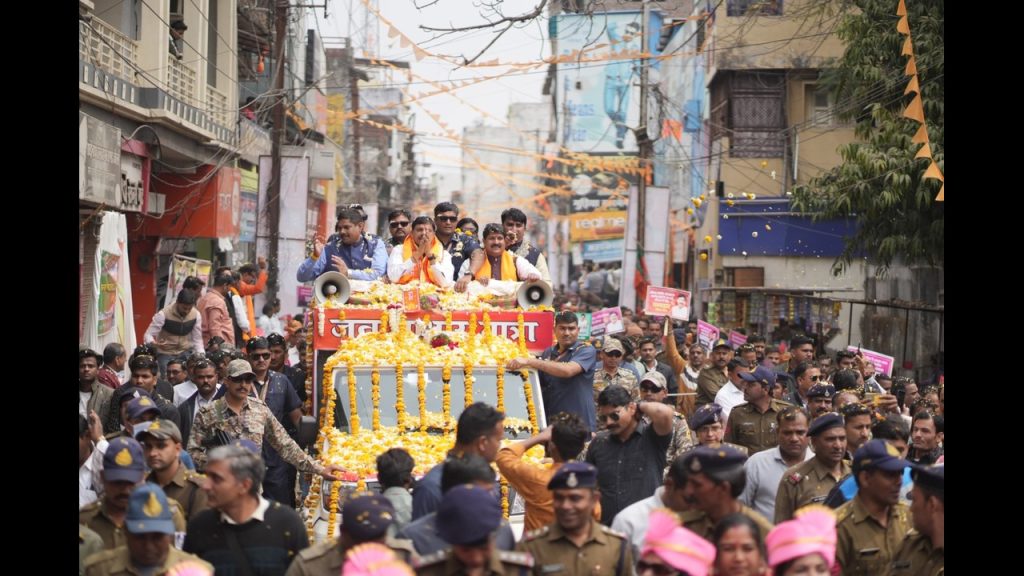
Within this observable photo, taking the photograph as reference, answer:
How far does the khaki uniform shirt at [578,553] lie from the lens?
633cm

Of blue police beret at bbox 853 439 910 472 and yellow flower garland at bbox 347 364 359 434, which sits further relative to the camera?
yellow flower garland at bbox 347 364 359 434

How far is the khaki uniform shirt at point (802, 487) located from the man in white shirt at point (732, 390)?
470 centimetres

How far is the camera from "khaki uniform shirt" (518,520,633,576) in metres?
6.33

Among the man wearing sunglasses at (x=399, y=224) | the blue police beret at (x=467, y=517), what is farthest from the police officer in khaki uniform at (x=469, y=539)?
the man wearing sunglasses at (x=399, y=224)

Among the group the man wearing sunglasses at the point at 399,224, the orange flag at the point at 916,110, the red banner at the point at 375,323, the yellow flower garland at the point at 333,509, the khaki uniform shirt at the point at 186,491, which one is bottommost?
the yellow flower garland at the point at 333,509

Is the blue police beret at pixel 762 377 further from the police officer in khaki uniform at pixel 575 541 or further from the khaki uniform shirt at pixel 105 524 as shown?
the khaki uniform shirt at pixel 105 524

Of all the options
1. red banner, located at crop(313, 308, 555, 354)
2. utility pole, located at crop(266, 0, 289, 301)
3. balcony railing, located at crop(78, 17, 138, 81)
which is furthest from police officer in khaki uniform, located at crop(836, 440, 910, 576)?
utility pole, located at crop(266, 0, 289, 301)

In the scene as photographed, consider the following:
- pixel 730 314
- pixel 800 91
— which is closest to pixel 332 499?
pixel 730 314

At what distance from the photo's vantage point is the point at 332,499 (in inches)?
376

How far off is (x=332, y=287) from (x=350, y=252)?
1956 millimetres

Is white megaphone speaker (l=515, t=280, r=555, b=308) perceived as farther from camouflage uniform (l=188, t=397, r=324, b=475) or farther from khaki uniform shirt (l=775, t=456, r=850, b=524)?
khaki uniform shirt (l=775, t=456, r=850, b=524)

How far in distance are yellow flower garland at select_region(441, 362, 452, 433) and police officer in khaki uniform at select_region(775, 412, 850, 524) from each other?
304 centimetres

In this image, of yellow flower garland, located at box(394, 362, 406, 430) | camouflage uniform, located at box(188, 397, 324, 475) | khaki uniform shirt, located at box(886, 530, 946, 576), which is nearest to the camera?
khaki uniform shirt, located at box(886, 530, 946, 576)

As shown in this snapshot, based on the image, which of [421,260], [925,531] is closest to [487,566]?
[925,531]
